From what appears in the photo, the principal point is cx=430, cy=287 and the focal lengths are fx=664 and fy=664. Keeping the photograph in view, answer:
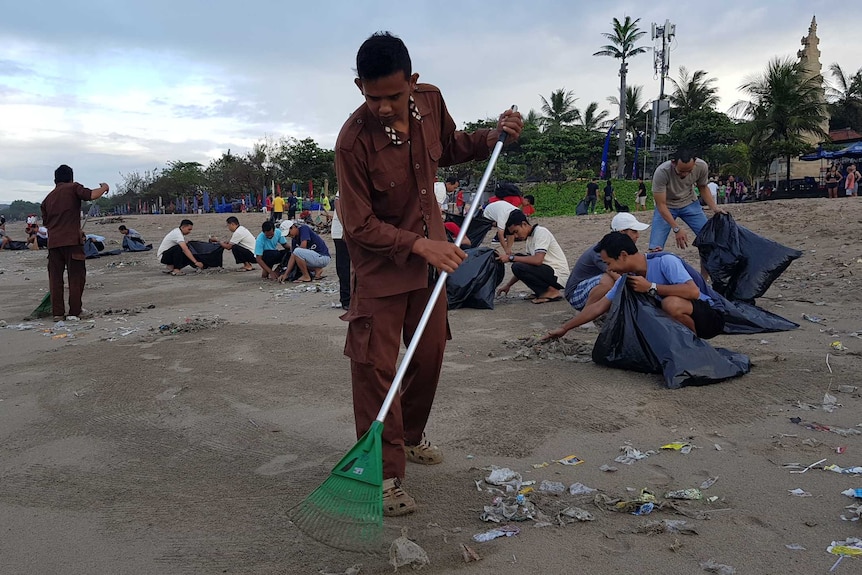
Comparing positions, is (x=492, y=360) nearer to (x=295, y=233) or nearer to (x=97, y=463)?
(x=97, y=463)

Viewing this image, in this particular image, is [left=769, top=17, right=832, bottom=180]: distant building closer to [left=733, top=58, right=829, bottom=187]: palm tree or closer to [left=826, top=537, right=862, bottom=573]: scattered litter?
[left=733, top=58, right=829, bottom=187]: palm tree

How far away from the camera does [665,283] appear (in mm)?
4414

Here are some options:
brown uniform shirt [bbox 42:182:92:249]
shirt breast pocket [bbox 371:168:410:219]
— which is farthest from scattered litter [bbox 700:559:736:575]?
brown uniform shirt [bbox 42:182:92:249]

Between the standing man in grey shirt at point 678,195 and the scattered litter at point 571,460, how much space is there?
388cm

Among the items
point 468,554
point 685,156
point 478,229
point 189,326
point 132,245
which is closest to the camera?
point 468,554

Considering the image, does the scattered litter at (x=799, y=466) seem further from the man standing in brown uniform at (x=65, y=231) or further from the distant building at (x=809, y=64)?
the distant building at (x=809, y=64)

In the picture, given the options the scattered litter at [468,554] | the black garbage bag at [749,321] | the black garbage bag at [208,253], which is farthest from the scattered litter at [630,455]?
the black garbage bag at [208,253]

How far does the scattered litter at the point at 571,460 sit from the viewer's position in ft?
9.68

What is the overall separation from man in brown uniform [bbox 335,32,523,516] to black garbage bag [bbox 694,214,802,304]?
3.97 meters

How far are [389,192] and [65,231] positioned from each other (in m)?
6.19

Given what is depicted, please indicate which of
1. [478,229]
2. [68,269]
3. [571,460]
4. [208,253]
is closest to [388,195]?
[571,460]

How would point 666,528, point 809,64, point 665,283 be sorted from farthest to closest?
1. point 809,64
2. point 665,283
3. point 666,528

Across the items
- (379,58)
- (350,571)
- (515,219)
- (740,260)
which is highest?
(379,58)

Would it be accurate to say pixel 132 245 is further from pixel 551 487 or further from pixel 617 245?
pixel 551 487
